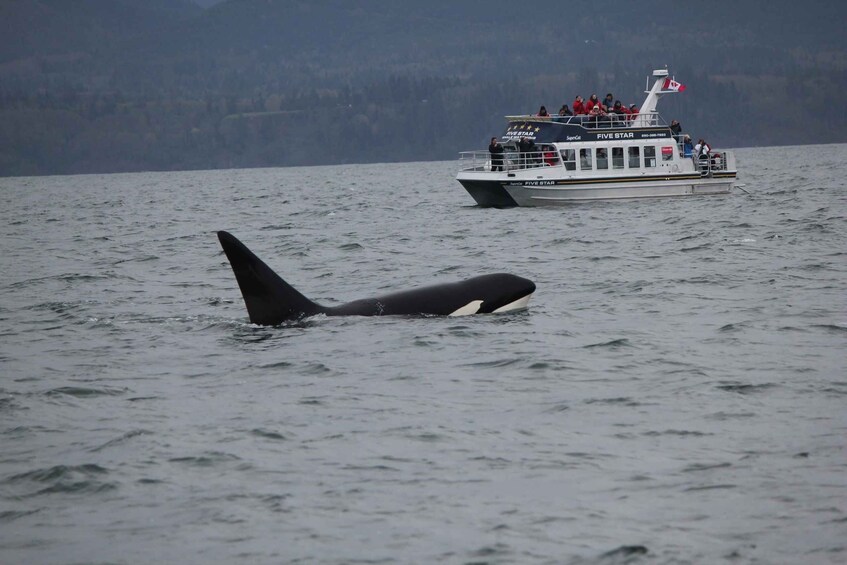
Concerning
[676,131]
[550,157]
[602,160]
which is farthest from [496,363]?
[676,131]

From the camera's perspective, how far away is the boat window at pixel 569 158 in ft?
176

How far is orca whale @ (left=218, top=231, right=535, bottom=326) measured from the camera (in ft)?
60.6

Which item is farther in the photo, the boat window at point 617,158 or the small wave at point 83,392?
the boat window at point 617,158

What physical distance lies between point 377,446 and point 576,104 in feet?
146

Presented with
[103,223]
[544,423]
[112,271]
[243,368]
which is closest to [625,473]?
[544,423]

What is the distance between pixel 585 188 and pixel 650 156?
11.5ft

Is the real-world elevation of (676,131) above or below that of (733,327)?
above

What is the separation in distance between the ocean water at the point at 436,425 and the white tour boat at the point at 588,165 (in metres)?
26.0

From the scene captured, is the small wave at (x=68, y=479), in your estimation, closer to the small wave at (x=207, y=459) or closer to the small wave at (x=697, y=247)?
the small wave at (x=207, y=459)

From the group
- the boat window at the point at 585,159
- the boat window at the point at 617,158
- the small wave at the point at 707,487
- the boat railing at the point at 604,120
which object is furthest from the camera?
the boat window at the point at 617,158

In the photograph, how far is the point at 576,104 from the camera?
55.0 m

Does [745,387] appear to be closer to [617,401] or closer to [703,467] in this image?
[617,401]

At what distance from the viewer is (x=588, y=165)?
54.2 m

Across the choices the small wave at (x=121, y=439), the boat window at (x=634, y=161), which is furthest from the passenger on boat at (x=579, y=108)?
the small wave at (x=121, y=439)
